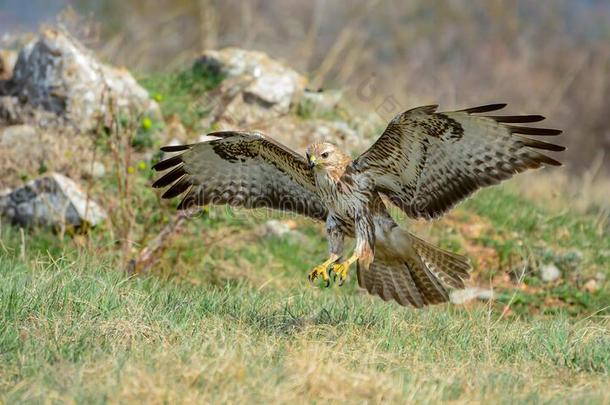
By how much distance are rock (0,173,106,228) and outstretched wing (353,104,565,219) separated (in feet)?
11.3

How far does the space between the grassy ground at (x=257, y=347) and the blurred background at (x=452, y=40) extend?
1157cm

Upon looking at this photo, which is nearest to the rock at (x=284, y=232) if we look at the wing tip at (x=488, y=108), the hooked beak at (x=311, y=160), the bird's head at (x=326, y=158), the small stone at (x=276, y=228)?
the small stone at (x=276, y=228)

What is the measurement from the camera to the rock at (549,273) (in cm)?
925

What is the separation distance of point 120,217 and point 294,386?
482cm

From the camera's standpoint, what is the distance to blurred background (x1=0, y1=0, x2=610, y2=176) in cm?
2153

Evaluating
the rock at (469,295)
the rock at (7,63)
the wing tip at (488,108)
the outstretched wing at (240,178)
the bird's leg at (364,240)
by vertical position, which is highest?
the rock at (7,63)

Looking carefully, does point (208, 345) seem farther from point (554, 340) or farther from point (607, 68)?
point (607, 68)

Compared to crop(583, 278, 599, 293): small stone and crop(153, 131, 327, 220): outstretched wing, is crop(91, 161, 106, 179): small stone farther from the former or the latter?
crop(583, 278, 599, 293): small stone

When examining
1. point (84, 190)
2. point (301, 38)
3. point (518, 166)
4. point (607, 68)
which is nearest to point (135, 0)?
point (301, 38)

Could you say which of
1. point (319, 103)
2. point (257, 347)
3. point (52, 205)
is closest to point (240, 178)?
point (257, 347)

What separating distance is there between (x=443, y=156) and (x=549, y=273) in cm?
340

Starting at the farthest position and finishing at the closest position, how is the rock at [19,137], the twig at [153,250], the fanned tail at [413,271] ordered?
the rock at [19,137] → the twig at [153,250] → the fanned tail at [413,271]

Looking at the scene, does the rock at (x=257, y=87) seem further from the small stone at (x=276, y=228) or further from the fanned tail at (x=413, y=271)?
the fanned tail at (x=413, y=271)

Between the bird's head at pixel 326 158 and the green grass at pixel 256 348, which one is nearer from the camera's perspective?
the green grass at pixel 256 348
